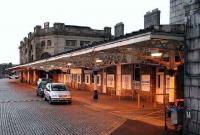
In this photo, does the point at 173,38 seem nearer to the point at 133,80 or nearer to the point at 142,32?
the point at 142,32

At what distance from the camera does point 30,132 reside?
52.3 ft

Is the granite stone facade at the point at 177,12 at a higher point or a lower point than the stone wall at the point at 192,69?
higher

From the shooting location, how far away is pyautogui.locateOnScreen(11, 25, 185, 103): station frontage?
51.0 ft

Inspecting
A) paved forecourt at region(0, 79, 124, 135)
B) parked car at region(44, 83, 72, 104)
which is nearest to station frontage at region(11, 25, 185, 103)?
parked car at region(44, 83, 72, 104)

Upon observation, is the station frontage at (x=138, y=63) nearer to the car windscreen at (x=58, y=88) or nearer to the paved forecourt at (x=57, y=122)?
the car windscreen at (x=58, y=88)

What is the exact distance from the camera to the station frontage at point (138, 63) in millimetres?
15539

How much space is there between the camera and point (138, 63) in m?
30.8

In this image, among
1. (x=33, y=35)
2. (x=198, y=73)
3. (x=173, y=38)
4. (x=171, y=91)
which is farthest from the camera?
(x=33, y=35)

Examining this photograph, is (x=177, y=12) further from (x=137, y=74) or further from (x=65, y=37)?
(x=65, y=37)

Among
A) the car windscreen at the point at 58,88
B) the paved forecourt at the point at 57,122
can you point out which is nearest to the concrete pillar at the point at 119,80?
the car windscreen at the point at 58,88

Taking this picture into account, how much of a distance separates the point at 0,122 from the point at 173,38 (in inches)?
385

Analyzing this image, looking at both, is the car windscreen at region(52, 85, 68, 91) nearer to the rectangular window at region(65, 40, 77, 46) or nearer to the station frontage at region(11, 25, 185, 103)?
the station frontage at region(11, 25, 185, 103)

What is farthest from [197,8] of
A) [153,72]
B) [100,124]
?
[153,72]

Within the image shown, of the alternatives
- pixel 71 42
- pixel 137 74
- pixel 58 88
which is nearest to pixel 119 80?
pixel 137 74
